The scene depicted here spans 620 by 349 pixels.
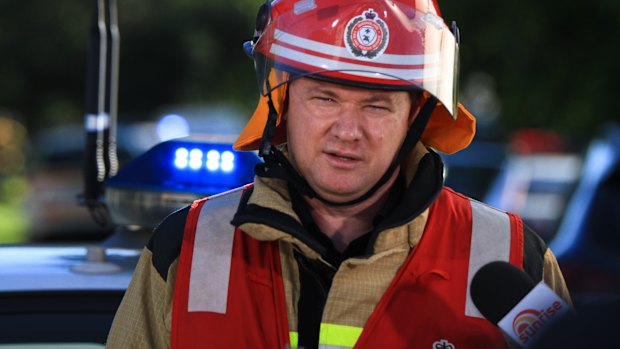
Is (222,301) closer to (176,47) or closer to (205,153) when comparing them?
(205,153)

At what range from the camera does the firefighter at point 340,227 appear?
2.70m

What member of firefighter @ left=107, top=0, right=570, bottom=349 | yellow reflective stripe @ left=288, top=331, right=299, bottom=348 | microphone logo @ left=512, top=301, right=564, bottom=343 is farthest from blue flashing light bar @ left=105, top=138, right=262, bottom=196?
microphone logo @ left=512, top=301, right=564, bottom=343

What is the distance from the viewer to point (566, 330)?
1513 mm

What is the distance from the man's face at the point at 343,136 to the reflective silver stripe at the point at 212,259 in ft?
0.73

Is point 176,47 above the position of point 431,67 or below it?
below

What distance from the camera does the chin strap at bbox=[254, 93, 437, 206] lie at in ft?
9.48

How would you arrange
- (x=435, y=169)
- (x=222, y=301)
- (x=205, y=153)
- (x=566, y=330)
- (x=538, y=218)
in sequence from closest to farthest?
(x=566, y=330) → (x=222, y=301) → (x=435, y=169) → (x=205, y=153) → (x=538, y=218)

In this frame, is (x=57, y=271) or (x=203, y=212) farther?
(x=57, y=271)

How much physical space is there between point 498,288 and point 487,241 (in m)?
0.33

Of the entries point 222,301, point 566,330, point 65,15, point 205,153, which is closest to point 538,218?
point 205,153

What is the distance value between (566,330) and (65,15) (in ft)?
114

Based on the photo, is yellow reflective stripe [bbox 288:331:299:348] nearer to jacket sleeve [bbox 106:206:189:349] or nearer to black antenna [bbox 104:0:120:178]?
jacket sleeve [bbox 106:206:189:349]

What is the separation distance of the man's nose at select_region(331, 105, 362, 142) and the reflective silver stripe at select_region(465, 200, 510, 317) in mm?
336

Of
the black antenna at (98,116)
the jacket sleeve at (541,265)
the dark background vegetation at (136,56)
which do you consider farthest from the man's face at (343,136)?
the dark background vegetation at (136,56)
